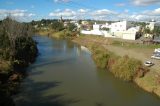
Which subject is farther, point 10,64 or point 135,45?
point 135,45

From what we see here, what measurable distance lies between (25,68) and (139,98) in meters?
14.5

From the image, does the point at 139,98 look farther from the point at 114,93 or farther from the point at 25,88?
the point at 25,88

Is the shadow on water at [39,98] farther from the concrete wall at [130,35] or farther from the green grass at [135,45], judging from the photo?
the concrete wall at [130,35]

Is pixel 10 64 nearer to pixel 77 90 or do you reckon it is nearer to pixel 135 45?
pixel 77 90

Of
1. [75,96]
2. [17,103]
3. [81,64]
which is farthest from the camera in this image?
[81,64]

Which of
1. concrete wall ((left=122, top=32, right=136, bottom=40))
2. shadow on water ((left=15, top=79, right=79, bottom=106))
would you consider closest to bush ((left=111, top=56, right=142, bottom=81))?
shadow on water ((left=15, top=79, right=79, bottom=106))

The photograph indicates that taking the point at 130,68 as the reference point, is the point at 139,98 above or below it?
below

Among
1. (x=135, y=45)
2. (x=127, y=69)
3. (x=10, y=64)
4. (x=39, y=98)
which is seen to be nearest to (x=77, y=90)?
(x=39, y=98)

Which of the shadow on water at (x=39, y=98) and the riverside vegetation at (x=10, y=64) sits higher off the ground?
the riverside vegetation at (x=10, y=64)

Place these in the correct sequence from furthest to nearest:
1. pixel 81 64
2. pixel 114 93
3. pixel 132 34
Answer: pixel 132 34
pixel 81 64
pixel 114 93

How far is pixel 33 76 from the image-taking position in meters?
25.0

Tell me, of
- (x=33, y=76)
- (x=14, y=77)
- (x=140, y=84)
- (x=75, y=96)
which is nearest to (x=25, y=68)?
(x=33, y=76)

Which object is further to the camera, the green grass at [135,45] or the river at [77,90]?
the green grass at [135,45]

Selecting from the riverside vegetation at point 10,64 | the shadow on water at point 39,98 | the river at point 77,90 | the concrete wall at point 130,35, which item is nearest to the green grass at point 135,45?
the concrete wall at point 130,35
